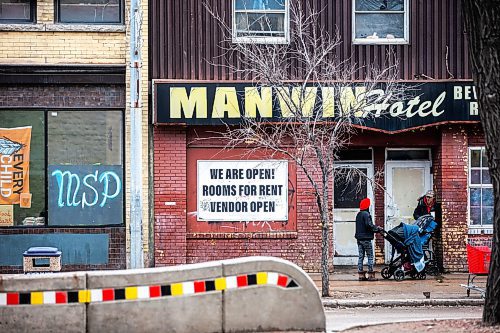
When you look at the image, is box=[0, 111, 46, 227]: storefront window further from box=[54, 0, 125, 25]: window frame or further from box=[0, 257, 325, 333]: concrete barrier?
box=[0, 257, 325, 333]: concrete barrier

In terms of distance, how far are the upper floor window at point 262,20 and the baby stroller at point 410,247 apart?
4.86 m

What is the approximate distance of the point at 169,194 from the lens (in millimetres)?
20438

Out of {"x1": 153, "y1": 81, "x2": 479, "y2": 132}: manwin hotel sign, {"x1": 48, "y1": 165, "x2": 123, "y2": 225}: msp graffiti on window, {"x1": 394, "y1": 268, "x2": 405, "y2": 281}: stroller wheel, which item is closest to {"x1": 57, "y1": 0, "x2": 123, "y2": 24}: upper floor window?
{"x1": 153, "y1": 81, "x2": 479, "y2": 132}: manwin hotel sign

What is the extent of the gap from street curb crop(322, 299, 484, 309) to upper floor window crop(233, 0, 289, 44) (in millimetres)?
6578

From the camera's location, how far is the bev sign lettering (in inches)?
813

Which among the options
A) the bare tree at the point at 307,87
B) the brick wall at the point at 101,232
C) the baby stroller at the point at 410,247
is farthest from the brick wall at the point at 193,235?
the baby stroller at the point at 410,247

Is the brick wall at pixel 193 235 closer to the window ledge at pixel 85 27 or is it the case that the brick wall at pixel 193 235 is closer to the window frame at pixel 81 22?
the window ledge at pixel 85 27

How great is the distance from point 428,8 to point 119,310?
12739 millimetres

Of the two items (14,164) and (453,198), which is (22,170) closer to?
(14,164)

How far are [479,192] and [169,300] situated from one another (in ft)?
39.8

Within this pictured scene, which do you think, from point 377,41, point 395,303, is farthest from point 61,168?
point 395,303

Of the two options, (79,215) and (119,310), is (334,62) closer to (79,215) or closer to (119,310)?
(79,215)

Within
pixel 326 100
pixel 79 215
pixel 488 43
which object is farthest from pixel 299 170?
pixel 488 43

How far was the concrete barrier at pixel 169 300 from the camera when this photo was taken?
10305 mm
